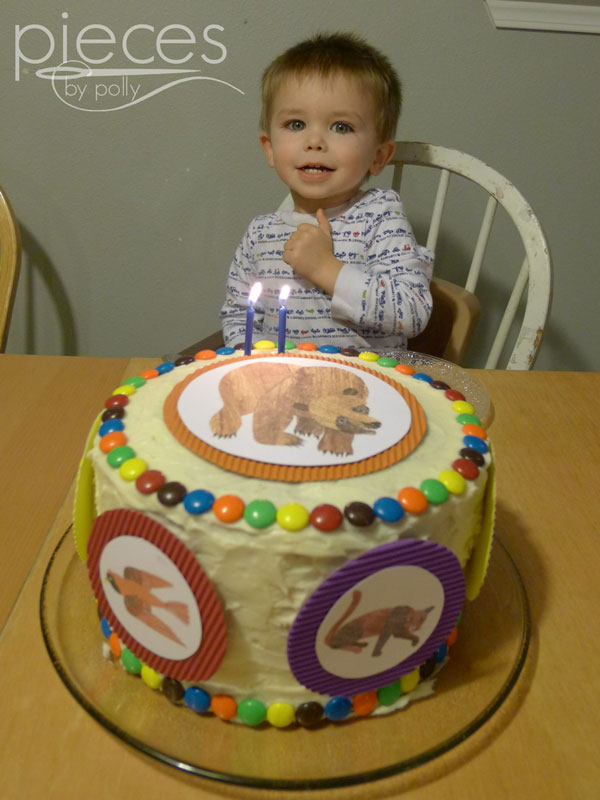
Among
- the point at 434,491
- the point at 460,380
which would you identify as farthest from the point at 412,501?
the point at 460,380

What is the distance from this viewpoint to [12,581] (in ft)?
2.19

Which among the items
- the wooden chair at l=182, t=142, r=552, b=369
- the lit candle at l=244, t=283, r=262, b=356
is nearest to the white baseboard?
the wooden chair at l=182, t=142, r=552, b=369

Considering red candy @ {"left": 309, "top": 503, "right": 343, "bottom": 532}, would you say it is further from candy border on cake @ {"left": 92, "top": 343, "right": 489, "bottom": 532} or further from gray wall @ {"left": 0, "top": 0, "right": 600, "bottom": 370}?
gray wall @ {"left": 0, "top": 0, "right": 600, "bottom": 370}

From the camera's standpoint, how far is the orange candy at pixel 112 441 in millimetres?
550

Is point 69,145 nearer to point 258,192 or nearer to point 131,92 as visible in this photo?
point 131,92

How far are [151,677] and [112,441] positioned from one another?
204 mm

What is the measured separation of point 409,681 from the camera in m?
0.55

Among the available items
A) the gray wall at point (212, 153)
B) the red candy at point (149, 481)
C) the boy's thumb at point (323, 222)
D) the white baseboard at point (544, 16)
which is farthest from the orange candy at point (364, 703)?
the white baseboard at point (544, 16)

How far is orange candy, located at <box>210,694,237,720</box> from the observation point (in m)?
0.52

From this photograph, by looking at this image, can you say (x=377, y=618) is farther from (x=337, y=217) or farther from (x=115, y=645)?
(x=337, y=217)

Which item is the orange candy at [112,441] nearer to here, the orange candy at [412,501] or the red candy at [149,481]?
the red candy at [149,481]

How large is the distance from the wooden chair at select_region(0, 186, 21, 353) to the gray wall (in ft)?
1.48

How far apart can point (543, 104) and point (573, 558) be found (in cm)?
145

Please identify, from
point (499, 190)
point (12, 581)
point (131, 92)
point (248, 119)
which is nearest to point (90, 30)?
point (131, 92)
